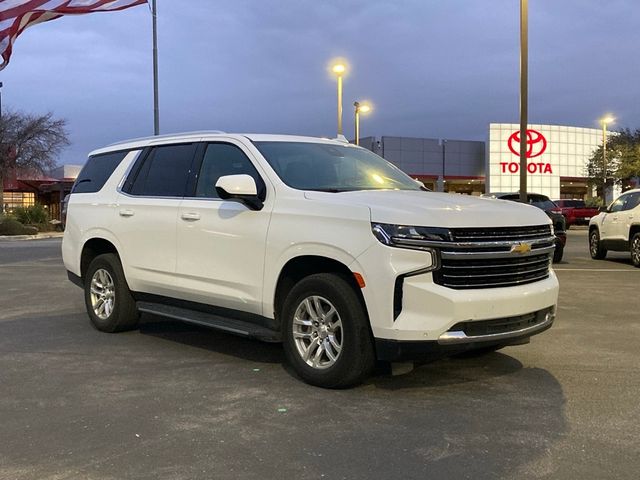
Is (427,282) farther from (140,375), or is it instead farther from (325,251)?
(140,375)

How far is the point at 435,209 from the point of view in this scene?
4.62 metres

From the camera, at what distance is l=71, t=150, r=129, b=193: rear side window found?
287 inches

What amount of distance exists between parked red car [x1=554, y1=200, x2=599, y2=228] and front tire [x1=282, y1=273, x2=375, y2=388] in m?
29.5

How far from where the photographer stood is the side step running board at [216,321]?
17.3 ft

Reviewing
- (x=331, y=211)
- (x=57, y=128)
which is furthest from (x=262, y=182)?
(x=57, y=128)

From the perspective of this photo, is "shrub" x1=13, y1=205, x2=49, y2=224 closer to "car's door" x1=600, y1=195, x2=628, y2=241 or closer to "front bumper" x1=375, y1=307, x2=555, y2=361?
"car's door" x1=600, y1=195, x2=628, y2=241

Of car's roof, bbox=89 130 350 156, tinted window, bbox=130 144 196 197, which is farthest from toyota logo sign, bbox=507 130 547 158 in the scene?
tinted window, bbox=130 144 196 197

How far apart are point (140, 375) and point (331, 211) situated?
7.05 ft

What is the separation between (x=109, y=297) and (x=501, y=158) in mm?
48095

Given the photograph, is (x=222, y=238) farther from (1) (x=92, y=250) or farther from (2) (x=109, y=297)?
(1) (x=92, y=250)

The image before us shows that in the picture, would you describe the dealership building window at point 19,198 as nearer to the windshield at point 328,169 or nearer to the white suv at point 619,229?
the white suv at point 619,229

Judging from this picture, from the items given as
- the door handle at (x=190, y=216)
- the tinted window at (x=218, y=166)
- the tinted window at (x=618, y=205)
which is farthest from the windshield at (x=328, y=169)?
the tinted window at (x=618, y=205)

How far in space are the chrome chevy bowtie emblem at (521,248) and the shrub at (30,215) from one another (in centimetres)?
3435

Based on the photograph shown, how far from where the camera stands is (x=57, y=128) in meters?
40.6
